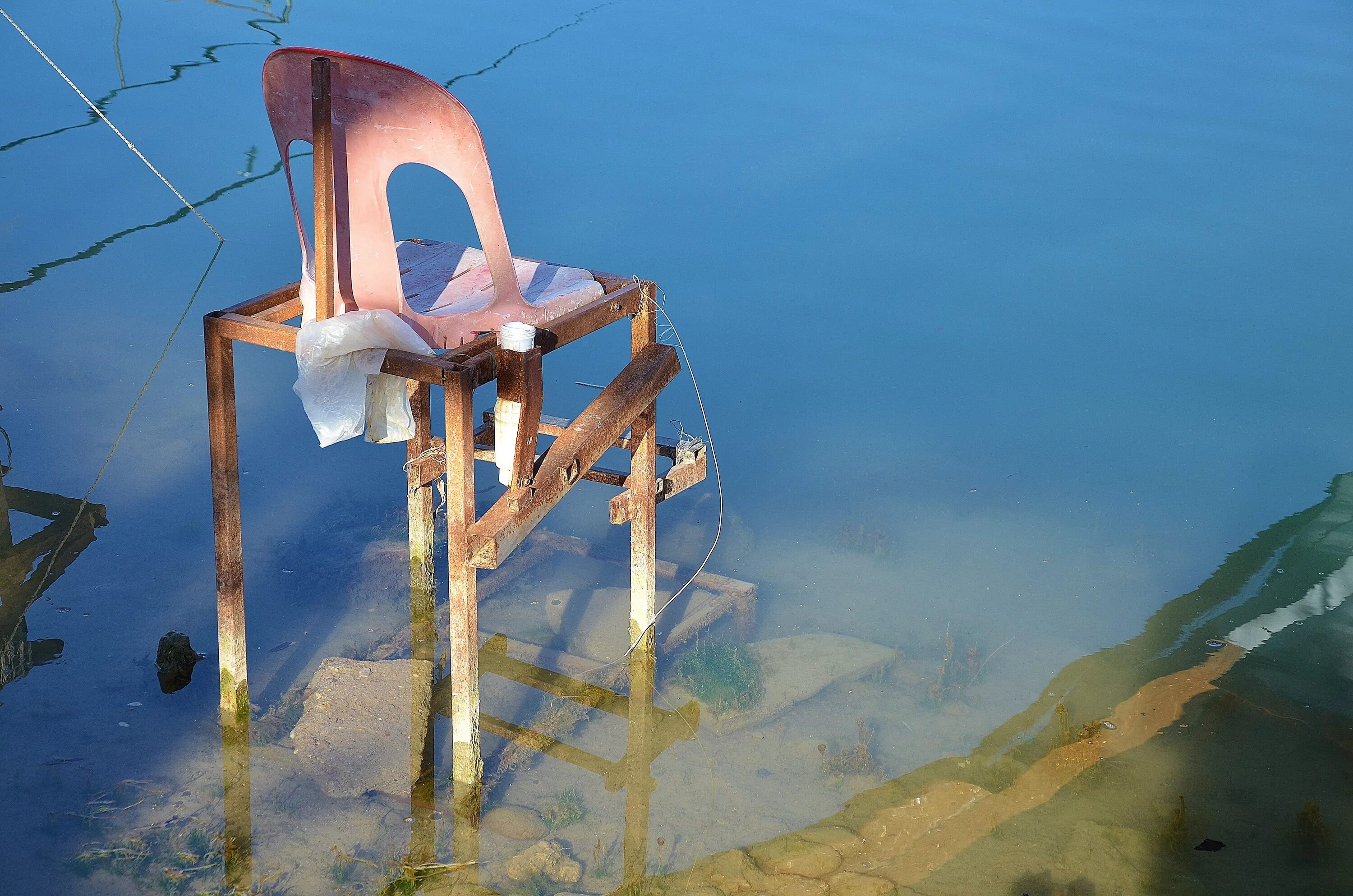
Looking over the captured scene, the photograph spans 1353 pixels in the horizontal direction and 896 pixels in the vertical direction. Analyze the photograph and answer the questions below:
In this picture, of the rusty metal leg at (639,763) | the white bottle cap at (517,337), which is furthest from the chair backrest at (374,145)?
the rusty metal leg at (639,763)

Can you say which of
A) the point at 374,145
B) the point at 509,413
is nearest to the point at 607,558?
the point at 509,413

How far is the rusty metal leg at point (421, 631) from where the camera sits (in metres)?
4.11

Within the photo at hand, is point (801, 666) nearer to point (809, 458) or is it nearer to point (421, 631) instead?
point (421, 631)

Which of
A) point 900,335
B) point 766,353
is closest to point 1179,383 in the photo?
point 900,335

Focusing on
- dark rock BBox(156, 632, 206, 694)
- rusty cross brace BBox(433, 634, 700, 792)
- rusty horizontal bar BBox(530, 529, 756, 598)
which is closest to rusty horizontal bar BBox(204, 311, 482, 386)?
dark rock BBox(156, 632, 206, 694)

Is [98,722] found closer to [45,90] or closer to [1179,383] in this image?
[1179,383]

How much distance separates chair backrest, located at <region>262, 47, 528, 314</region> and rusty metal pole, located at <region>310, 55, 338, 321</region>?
0.03m

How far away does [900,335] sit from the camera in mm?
8789

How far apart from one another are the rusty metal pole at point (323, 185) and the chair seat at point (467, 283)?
312mm

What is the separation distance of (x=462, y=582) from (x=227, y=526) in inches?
36.0

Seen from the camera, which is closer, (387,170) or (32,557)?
(387,170)

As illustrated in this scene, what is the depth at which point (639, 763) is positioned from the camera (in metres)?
4.61

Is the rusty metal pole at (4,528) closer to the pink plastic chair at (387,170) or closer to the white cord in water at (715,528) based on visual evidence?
the pink plastic chair at (387,170)

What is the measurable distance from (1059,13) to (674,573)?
14.7 meters
